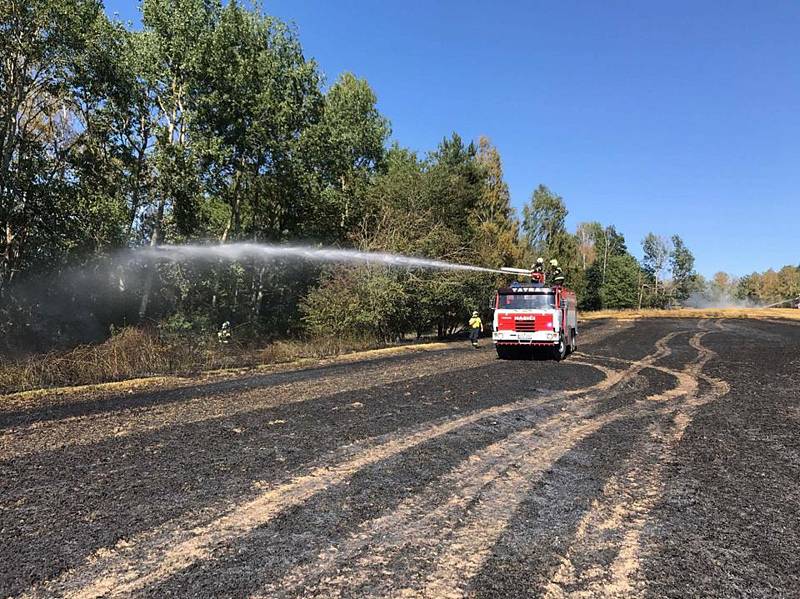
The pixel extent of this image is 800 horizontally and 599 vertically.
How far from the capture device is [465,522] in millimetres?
4504

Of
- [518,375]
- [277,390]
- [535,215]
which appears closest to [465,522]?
[277,390]

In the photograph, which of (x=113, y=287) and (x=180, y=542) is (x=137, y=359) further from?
(x=180, y=542)

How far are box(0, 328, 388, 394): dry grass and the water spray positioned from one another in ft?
15.0

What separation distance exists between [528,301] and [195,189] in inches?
554

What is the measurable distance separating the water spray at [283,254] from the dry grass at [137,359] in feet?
15.0

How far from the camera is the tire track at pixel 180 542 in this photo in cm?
350

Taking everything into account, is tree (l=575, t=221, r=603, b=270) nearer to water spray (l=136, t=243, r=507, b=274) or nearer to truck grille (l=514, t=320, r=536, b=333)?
water spray (l=136, t=243, r=507, b=274)

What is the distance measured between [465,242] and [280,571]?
84.5ft

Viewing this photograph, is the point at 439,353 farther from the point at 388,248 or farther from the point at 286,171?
the point at 286,171

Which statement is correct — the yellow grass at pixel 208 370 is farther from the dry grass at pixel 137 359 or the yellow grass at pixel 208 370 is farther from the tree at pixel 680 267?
the tree at pixel 680 267

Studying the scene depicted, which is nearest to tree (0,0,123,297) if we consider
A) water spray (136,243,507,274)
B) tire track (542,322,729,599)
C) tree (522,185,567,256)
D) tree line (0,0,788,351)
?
tree line (0,0,788,351)

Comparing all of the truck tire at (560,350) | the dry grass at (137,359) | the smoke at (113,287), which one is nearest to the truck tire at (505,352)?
the truck tire at (560,350)

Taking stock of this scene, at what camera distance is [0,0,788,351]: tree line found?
56.7 ft

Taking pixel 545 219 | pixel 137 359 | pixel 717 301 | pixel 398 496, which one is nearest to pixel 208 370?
pixel 137 359
